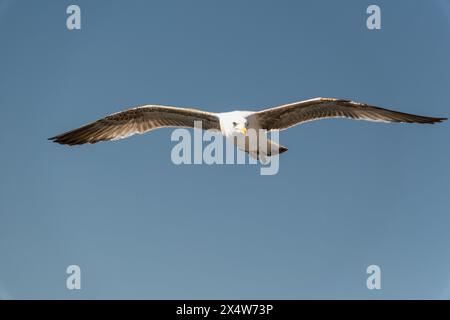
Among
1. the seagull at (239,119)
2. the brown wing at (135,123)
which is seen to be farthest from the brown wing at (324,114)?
the brown wing at (135,123)

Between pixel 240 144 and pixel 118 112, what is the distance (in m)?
2.16

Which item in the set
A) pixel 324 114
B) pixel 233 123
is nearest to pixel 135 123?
pixel 233 123

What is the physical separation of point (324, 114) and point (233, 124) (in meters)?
1.64

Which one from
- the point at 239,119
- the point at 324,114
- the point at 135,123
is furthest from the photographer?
the point at 135,123

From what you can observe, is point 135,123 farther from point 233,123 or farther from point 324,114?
point 324,114

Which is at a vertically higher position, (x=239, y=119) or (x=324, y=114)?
(x=324, y=114)

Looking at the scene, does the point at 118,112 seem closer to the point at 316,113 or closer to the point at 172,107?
the point at 172,107

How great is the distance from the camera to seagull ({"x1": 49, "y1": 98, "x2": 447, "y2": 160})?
261 inches

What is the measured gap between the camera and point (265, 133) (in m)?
6.81

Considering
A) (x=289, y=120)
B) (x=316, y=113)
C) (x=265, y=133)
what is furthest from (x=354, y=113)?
(x=265, y=133)

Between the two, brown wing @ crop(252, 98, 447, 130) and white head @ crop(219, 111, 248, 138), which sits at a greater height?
brown wing @ crop(252, 98, 447, 130)

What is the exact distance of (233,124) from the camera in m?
6.40

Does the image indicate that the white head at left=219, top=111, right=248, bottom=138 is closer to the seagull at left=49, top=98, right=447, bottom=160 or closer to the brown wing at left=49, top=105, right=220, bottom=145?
the seagull at left=49, top=98, right=447, bottom=160

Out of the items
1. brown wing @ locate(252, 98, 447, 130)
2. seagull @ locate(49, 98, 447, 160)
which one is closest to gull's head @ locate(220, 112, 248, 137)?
seagull @ locate(49, 98, 447, 160)
